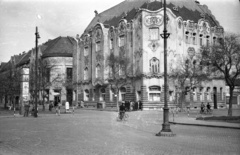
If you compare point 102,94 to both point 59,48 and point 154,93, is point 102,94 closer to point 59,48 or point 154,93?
point 154,93

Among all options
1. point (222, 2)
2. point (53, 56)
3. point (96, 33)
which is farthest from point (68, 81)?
point (222, 2)

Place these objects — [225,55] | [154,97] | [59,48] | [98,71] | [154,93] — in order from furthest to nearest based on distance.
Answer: [59,48] < [98,71] < [154,93] < [154,97] < [225,55]

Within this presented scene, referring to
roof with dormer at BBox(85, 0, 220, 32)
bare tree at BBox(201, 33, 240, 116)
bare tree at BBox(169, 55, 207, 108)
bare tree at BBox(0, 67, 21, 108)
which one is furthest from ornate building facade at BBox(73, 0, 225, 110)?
bare tree at BBox(201, 33, 240, 116)

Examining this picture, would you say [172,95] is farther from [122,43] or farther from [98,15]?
[98,15]

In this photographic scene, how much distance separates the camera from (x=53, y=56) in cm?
7625

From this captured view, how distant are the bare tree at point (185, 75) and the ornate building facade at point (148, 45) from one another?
41.4 inches

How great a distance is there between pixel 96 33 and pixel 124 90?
14025 mm

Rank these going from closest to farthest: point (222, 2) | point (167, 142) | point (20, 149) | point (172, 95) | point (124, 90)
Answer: point (20, 149) < point (167, 142) < point (222, 2) < point (172, 95) < point (124, 90)

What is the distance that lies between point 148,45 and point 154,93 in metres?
7.62

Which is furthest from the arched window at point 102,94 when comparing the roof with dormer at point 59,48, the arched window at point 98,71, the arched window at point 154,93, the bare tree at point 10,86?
the roof with dormer at point 59,48

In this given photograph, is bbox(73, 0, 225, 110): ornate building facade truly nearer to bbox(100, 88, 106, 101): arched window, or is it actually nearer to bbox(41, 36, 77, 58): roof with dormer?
bbox(100, 88, 106, 101): arched window

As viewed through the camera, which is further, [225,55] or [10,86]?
[10,86]

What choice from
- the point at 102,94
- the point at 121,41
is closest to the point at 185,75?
the point at 121,41

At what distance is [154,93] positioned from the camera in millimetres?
51781
